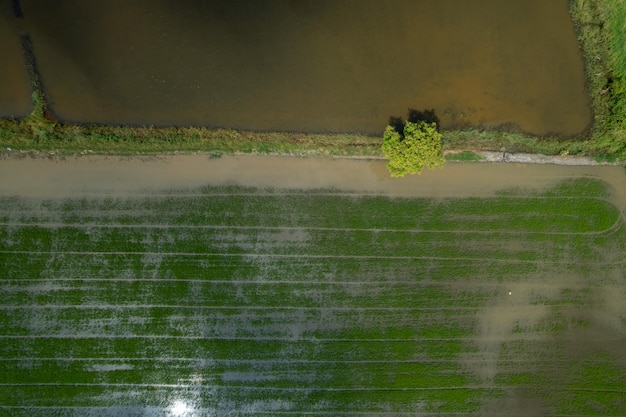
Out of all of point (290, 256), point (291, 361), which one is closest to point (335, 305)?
point (290, 256)

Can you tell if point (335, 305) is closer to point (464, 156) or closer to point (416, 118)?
point (464, 156)

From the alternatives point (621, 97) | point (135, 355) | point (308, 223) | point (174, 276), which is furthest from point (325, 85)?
Answer: point (135, 355)

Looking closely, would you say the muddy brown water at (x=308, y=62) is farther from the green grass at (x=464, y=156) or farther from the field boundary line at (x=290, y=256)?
the field boundary line at (x=290, y=256)

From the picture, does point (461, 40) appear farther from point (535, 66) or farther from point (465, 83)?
point (535, 66)

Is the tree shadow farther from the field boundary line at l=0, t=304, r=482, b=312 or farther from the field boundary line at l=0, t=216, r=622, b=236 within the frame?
the field boundary line at l=0, t=304, r=482, b=312

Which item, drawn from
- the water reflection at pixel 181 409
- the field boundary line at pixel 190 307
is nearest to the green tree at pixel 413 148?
the field boundary line at pixel 190 307
